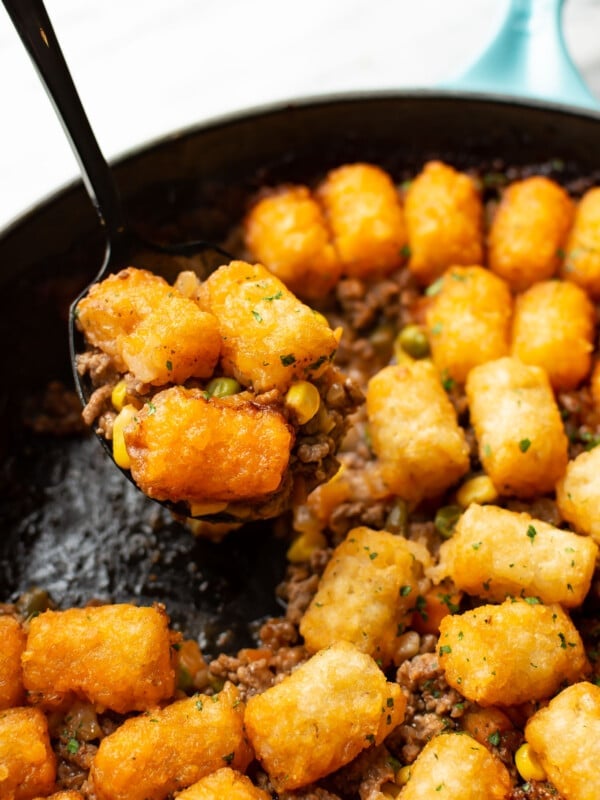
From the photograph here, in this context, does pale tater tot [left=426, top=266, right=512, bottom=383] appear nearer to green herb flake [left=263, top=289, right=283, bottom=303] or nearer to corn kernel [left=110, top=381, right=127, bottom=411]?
green herb flake [left=263, top=289, right=283, bottom=303]

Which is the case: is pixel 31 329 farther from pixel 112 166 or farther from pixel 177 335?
pixel 177 335

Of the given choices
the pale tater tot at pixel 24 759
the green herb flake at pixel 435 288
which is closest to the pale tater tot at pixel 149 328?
the pale tater tot at pixel 24 759

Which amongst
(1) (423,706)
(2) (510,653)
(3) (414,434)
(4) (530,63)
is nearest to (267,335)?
(3) (414,434)

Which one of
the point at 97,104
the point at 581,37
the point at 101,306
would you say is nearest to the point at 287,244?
the point at 101,306

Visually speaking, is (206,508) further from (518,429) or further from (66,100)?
(66,100)

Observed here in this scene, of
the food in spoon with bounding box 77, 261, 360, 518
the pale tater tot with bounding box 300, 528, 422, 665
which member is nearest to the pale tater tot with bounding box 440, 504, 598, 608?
the pale tater tot with bounding box 300, 528, 422, 665

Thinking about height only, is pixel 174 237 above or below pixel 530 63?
below
